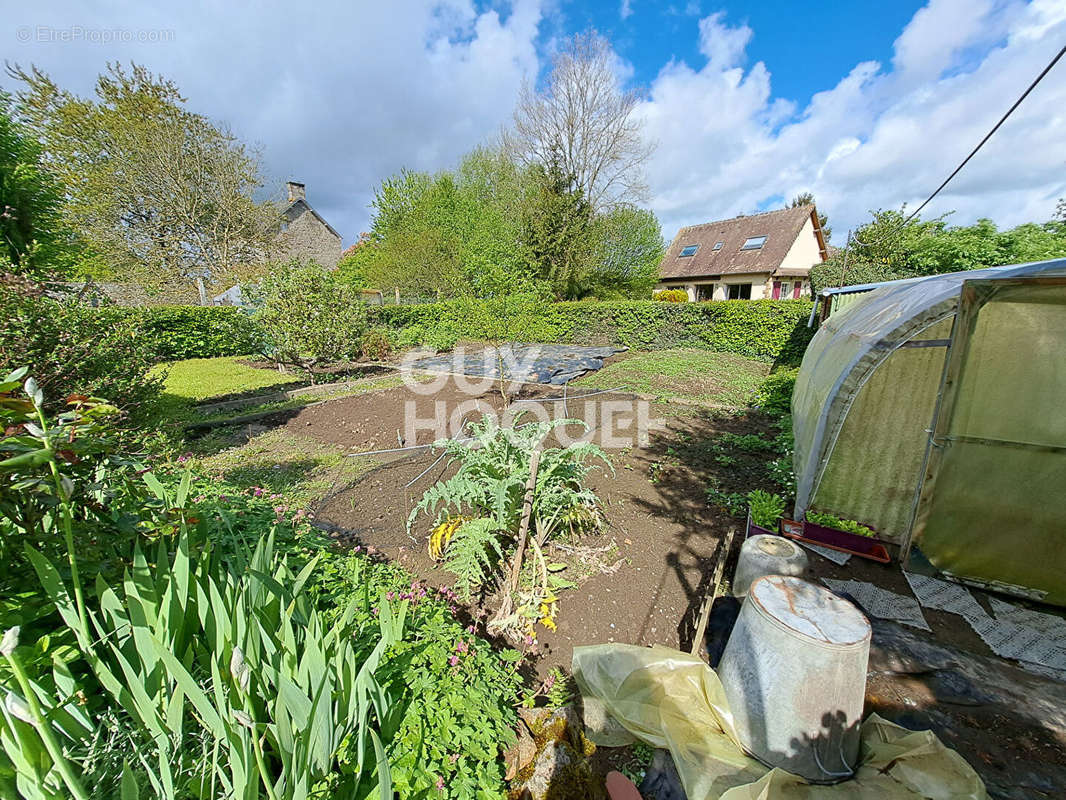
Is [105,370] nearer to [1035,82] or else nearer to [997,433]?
[997,433]

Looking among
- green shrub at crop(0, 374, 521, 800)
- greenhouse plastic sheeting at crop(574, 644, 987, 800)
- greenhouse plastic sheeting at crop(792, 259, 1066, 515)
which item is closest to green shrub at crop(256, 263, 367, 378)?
green shrub at crop(0, 374, 521, 800)

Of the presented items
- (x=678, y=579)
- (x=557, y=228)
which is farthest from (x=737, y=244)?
(x=678, y=579)

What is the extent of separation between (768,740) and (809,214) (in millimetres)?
27666

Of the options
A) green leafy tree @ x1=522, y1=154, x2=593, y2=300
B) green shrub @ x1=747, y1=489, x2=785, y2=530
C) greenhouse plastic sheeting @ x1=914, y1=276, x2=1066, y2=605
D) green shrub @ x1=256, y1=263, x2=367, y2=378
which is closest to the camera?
greenhouse plastic sheeting @ x1=914, y1=276, x2=1066, y2=605

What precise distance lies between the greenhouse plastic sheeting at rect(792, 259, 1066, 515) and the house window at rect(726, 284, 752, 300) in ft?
71.6

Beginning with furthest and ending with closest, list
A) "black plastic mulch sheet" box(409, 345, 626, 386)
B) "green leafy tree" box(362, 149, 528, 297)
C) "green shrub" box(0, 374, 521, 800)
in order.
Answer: "green leafy tree" box(362, 149, 528, 297) < "black plastic mulch sheet" box(409, 345, 626, 386) < "green shrub" box(0, 374, 521, 800)

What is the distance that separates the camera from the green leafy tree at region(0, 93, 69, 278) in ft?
13.1

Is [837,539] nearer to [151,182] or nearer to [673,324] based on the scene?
[673,324]

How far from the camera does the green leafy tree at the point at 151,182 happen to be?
573 inches

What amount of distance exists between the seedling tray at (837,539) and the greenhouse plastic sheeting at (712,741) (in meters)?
1.88

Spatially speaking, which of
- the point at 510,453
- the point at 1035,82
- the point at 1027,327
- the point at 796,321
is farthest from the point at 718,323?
the point at 510,453

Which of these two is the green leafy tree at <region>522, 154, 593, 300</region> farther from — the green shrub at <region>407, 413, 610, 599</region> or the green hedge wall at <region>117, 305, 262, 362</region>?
the green shrub at <region>407, 413, 610, 599</region>

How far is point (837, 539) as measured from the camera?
3398 mm

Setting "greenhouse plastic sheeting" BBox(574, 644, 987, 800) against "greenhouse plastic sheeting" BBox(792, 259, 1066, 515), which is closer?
"greenhouse plastic sheeting" BBox(574, 644, 987, 800)
